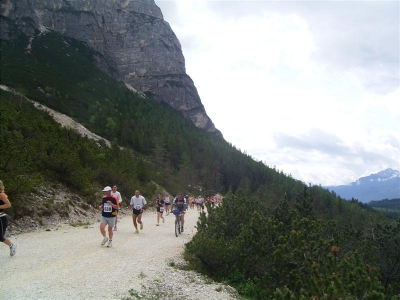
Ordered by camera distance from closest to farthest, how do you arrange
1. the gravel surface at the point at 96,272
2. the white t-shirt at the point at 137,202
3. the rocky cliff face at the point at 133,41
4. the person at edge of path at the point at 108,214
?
the gravel surface at the point at 96,272 < the person at edge of path at the point at 108,214 < the white t-shirt at the point at 137,202 < the rocky cliff face at the point at 133,41

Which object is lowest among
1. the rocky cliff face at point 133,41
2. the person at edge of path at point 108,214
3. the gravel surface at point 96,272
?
the gravel surface at point 96,272

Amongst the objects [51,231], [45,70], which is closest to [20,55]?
[45,70]

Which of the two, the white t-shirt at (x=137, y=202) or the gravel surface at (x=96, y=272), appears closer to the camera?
the gravel surface at (x=96, y=272)

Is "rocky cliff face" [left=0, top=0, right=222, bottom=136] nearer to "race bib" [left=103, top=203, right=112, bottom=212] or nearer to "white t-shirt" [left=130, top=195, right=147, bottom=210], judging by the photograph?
"white t-shirt" [left=130, top=195, right=147, bottom=210]

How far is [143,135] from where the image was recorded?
2820 inches

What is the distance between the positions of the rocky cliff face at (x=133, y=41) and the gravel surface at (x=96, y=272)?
123 meters

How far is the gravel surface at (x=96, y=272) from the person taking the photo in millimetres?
6407

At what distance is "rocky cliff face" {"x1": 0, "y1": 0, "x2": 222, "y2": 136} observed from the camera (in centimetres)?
12838

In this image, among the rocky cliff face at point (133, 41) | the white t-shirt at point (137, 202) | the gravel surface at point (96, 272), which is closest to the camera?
the gravel surface at point (96, 272)

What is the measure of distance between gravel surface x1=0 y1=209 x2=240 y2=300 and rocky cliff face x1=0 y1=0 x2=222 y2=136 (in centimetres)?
12278

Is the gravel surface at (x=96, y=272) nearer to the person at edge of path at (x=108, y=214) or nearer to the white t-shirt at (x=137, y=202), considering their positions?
the person at edge of path at (x=108, y=214)

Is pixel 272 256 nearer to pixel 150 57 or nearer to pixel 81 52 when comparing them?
pixel 81 52

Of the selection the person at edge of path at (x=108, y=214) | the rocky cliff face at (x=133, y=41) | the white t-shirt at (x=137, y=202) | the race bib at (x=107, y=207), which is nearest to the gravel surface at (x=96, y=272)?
the person at edge of path at (x=108, y=214)

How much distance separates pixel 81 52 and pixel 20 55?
123 ft
